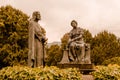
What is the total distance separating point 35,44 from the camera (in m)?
15.2

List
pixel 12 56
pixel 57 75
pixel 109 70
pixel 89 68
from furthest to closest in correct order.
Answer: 1. pixel 12 56
2. pixel 89 68
3. pixel 109 70
4. pixel 57 75

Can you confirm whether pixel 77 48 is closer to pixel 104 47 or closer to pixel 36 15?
pixel 36 15

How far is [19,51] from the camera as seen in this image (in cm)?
3959

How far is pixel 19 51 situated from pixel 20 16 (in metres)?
4.15

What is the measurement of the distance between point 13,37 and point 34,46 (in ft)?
83.4

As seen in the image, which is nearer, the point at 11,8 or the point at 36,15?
the point at 36,15

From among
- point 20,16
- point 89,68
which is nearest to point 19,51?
point 20,16

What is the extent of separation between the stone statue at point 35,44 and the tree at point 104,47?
3628cm

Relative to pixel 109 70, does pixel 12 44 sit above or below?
above

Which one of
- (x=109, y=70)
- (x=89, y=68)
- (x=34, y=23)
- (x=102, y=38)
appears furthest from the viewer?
(x=102, y=38)

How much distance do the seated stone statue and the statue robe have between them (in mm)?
3154

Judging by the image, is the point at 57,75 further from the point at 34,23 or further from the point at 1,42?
the point at 1,42

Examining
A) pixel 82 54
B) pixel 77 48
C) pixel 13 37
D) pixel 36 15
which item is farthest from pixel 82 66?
pixel 13 37

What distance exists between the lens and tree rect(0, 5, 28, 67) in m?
38.9
